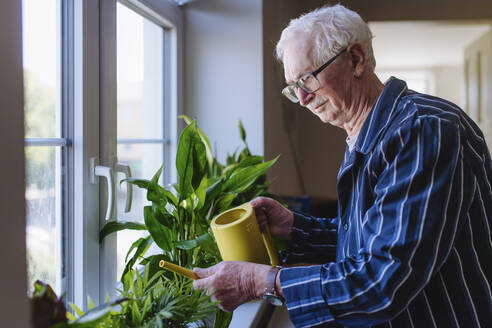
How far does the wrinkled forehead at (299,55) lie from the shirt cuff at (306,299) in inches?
17.1

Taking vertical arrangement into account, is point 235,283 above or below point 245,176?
below

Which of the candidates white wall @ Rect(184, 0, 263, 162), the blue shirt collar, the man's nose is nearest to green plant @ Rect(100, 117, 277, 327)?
the man's nose

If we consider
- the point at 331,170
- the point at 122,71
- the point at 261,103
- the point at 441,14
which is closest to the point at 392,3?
the point at 441,14

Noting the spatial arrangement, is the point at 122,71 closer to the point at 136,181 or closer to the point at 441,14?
the point at 136,181

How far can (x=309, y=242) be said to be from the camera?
1166 millimetres

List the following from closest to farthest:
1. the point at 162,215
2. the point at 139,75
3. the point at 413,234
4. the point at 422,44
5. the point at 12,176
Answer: the point at 12,176 → the point at 413,234 → the point at 162,215 → the point at 139,75 → the point at 422,44

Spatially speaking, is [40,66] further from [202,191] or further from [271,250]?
[271,250]

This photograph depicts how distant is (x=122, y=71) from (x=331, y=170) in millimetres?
2155

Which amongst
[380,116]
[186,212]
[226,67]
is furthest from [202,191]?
[226,67]

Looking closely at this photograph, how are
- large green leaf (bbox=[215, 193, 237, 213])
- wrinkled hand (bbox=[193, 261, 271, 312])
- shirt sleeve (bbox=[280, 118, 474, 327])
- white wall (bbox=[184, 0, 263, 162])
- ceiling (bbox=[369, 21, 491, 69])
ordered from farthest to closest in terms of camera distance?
ceiling (bbox=[369, 21, 491, 69]) < white wall (bbox=[184, 0, 263, 162]) < large green leaf (bbox=[215, 193, 237, 213]) < wrinkled hand (bbox=[193, 261, 271, 312]) < shirt sleeve (bbox=[280, 118, 474, 327])

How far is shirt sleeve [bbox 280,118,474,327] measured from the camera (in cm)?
68

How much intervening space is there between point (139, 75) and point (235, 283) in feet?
2.90

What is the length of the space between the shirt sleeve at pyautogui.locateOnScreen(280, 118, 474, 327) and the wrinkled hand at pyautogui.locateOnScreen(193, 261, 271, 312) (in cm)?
6

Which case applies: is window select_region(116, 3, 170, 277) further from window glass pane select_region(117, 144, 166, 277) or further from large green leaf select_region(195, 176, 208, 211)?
large green leaf select_region(195, 176, 208, 211)
